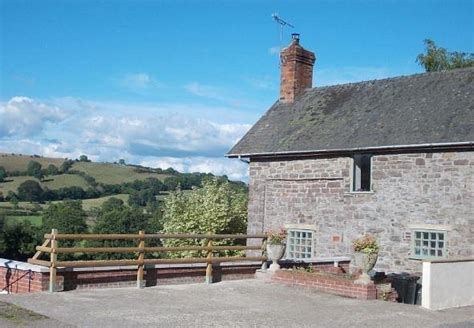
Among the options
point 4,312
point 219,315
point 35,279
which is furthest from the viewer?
point 35,279

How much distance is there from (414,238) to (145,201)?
4966cm

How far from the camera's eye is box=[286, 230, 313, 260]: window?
2158 centimetres

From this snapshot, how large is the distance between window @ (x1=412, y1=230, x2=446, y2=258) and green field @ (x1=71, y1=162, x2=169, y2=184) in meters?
57.7

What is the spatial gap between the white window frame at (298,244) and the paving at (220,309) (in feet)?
23.2

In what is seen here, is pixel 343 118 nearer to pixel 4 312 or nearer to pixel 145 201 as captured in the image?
pixel 4 312

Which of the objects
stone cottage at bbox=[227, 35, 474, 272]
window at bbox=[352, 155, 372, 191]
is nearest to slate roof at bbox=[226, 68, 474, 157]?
stone cottage at bbox=[227, 35, 474, 272]

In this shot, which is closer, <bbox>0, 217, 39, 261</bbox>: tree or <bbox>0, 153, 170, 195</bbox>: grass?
<bbox>0, 217, 39, 261</bbox>: tree

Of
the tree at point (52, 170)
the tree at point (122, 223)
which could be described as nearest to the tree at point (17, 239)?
the tree at point (122, 223)

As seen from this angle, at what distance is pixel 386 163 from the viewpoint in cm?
1978

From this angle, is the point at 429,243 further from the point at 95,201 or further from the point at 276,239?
the point at 95,201

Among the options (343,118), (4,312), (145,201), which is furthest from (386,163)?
(145,201)

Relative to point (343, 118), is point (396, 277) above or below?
below

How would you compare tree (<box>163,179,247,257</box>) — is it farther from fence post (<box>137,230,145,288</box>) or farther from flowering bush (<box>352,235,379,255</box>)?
flowering bush (<box>352,235,379,255</box>)

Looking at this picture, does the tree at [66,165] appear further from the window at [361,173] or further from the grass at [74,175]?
the window at [361,173]
